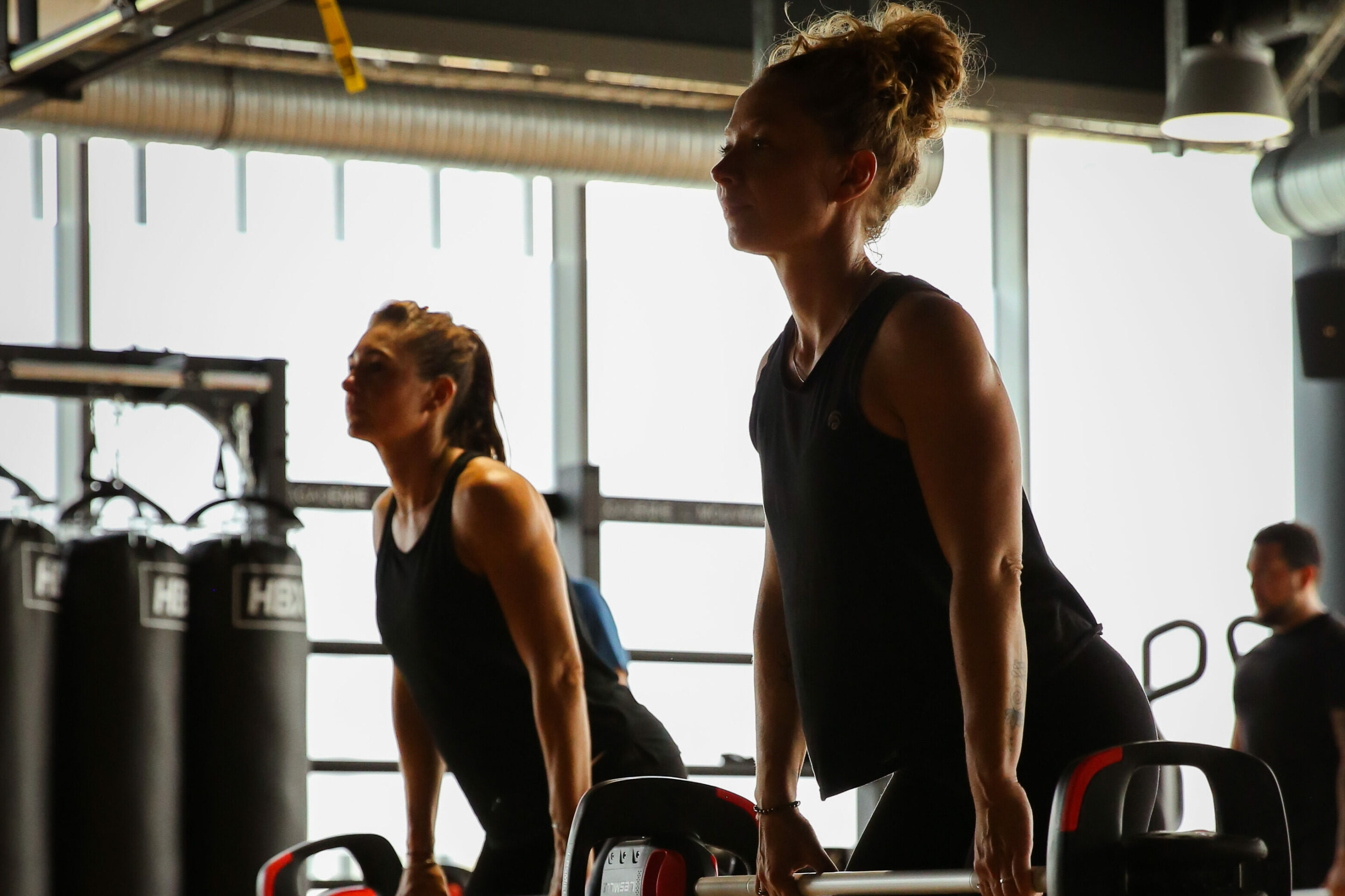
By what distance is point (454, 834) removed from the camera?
21.0 feet

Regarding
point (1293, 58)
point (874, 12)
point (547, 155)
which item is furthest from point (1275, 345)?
point (874, 12)

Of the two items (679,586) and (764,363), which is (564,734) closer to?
(764,363)

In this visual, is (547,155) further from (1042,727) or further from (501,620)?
(1042,727)

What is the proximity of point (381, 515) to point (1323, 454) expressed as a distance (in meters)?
5.51

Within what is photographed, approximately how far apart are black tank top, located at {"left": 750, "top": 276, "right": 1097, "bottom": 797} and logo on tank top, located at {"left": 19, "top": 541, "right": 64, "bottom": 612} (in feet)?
10.1

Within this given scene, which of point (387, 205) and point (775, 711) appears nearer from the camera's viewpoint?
point (775, 711)

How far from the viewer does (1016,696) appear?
164 cm

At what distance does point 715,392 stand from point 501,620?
420 centimetres

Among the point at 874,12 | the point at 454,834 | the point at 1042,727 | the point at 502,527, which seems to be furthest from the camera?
the point at 454,834

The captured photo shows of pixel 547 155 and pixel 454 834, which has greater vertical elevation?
pixel 547 155

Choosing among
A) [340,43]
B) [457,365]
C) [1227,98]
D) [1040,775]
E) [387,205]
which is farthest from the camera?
[387,205]

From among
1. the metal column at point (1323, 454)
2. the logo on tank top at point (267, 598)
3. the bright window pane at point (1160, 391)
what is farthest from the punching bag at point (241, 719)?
the metal column at point (1323, 454)

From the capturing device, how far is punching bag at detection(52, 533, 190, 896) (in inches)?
171

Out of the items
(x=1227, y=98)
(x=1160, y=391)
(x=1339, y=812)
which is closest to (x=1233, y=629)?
(x=1339, y=812)
